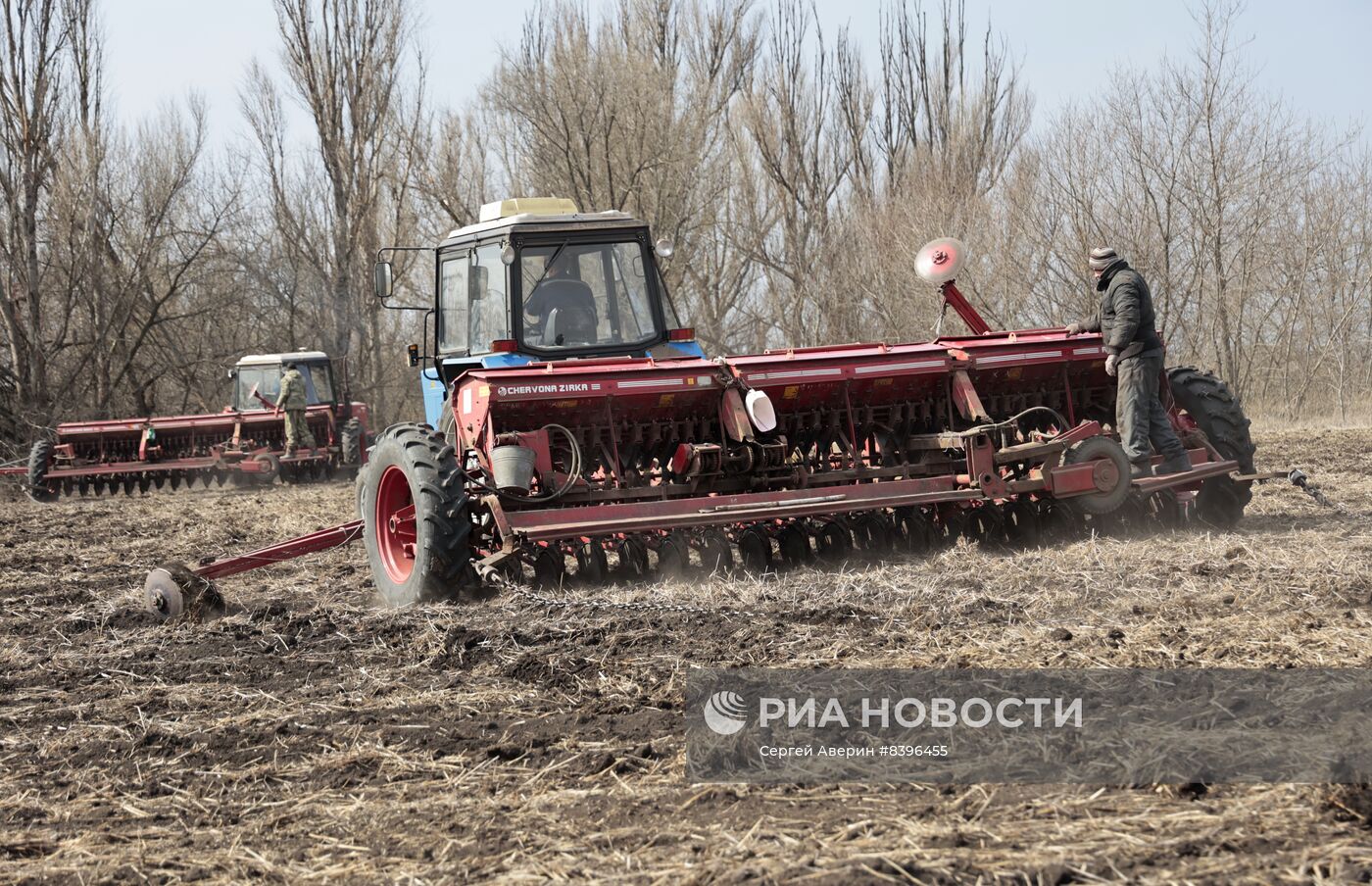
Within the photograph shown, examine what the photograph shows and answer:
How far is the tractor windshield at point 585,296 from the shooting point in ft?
30.4

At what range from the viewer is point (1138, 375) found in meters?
8.07

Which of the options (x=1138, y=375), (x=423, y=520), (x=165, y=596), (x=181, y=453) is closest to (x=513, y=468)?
(x=423, y=520)

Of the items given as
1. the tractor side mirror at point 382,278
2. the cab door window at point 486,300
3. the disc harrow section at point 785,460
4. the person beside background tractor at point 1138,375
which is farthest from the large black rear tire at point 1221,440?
the tractor side mirror at point 382,278

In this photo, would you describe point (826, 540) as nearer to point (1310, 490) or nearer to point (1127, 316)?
point (1127, 316)

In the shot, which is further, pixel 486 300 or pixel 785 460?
pixel 486 300

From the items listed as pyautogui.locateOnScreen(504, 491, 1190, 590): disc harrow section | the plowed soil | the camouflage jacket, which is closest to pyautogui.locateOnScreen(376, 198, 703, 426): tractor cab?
pyautogui.locateOnScreen(504, 491, 1190, 590): disc harrow section

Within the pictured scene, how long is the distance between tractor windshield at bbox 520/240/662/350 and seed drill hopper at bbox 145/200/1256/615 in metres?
0.03

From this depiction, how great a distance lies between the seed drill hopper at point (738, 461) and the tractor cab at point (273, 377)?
13976mm

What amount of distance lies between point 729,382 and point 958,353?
4.78 ft

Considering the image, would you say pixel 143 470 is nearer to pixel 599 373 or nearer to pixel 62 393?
pixel 62 393

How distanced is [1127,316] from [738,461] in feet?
8.22

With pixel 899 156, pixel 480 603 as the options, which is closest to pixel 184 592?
pixel 480 603

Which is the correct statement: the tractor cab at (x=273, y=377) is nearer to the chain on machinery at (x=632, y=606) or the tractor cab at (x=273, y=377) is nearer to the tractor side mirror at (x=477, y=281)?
the tractor side mirror at (x=477, y=281)

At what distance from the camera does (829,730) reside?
4.02m
